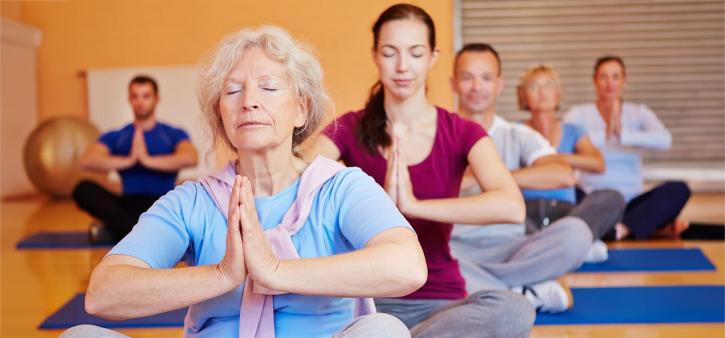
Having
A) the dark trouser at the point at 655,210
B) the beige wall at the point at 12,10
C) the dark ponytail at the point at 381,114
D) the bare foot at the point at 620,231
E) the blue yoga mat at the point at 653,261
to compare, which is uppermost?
the beige wall at the point at 12,10

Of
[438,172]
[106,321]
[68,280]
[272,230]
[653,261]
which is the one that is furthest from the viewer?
[653,261]

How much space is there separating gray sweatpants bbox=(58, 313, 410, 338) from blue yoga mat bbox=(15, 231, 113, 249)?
10.3 ft

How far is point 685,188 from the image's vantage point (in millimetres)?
4625

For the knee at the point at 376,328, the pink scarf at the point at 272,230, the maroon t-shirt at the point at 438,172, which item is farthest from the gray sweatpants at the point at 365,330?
the maroon t-shirt at the point at 438,172

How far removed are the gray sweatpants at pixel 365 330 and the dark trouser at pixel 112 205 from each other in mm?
3156

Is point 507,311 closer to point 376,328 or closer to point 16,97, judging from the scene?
point 376,328

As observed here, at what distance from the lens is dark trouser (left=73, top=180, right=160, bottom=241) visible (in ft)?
15.1

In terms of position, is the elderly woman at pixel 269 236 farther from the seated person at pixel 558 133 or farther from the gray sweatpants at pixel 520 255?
the seated person at pixel 558 133

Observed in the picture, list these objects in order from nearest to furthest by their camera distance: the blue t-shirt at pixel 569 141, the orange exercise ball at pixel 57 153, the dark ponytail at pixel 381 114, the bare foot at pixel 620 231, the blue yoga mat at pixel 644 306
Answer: the dark ponytail at pixel 381 114 → the blue yoga mat at pixel 644 306 → the blue t-shirt at pixel 569 141 → the bare foot at pixel 620 231 → the orange exercise ball at pixel 57 153

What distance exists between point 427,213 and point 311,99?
50 centimetres

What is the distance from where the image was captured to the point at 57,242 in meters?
4.66

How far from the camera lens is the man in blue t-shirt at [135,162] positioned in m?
4.56

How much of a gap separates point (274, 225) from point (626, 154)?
3448mm

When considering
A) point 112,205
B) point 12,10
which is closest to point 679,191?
point 112,205
